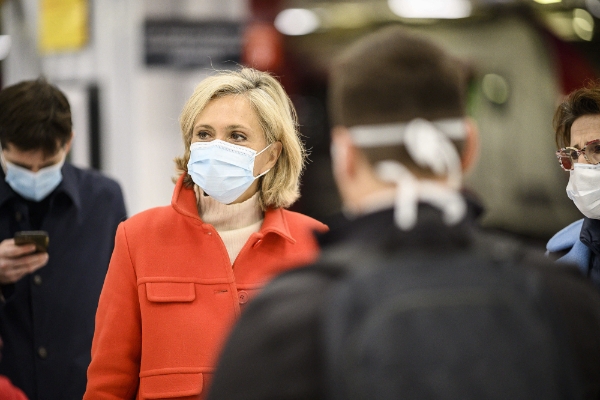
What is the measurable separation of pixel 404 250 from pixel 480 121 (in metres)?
7.44

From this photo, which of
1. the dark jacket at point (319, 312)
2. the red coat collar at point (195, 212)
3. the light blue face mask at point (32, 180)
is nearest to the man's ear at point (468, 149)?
the dark jacket at point (319, 312)

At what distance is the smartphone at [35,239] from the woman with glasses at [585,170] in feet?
6.59

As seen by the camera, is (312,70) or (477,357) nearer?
(477,357)

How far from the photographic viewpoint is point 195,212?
103 inches

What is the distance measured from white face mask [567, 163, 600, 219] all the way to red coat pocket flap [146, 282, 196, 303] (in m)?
1.42

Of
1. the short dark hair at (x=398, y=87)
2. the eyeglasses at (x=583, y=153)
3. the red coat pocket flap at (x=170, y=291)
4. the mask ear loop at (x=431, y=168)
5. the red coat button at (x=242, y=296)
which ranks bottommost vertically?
the red coat button at (x=242, y=296)

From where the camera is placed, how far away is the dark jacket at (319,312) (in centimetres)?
127

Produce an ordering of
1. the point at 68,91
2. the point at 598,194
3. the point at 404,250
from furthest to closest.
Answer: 1. the point at 68,91
2. the point at 598,194
3. the point at 404,250

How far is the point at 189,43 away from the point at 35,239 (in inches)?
106

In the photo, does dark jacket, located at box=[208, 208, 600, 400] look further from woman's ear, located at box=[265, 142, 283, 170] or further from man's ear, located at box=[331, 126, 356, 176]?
woman's ear, located at box=[265, 142, 283, 170]

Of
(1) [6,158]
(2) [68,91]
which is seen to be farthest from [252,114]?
(2) [68,91]

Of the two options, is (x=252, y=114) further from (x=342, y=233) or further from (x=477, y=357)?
(x=477, y=357)

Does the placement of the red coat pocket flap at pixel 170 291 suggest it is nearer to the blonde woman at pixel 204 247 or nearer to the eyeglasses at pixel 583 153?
the blonde woman at pixel 204 247

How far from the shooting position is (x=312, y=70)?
8078 millimetres
